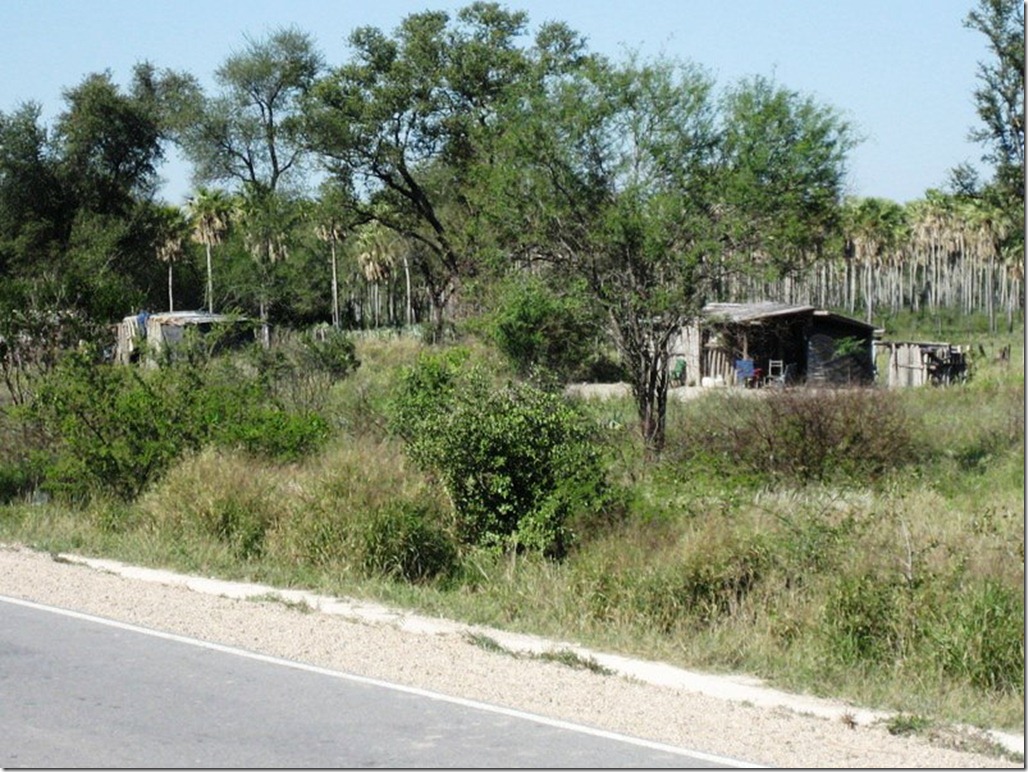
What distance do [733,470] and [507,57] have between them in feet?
136

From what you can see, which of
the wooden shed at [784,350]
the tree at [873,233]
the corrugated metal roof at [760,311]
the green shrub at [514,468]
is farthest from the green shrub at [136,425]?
the tree at [873,233]

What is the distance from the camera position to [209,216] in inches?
3147

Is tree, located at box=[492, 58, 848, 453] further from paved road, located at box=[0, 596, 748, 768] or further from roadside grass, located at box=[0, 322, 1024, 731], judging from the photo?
paved road, located at box=[0, 596, 748, 768]

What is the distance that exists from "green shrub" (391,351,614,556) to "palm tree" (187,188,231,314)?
209 feet

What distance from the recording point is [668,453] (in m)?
25.4

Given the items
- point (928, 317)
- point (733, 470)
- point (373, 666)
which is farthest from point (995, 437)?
point (928, 317)

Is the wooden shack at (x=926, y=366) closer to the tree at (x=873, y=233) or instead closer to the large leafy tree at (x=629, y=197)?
the large leafy tree at (x=629, y=197)

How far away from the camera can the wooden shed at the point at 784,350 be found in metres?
49.8

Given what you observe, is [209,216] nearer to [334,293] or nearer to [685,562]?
[334,293]

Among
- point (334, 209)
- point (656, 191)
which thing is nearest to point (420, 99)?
point (334, 209)

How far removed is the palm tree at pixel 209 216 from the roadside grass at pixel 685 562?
199 ft

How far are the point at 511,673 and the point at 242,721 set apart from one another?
2307 mm

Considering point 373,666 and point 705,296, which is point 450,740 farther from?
point 705,296

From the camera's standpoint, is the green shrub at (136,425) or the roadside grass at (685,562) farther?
the green shrub at (136,425)
